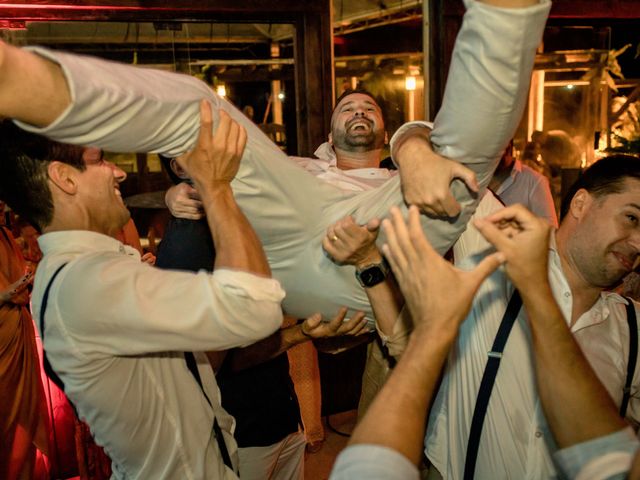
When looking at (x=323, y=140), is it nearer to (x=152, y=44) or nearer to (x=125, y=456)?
(x=152, y=44)

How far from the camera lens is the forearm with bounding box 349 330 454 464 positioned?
3.01ft

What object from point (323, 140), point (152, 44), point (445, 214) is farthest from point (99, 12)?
point (445, 214)

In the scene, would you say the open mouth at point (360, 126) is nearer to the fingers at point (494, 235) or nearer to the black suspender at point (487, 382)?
the black suspender at point (487, 382)

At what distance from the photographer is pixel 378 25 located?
4.57 meters

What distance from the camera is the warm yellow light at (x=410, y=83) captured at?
176 inches

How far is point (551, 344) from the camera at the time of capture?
1111 mm

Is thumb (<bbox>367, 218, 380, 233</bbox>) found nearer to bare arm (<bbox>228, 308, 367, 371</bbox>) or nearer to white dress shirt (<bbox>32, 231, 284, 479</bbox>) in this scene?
white dress shirt (<bbox>32, 231, 284, 479</bbox>)

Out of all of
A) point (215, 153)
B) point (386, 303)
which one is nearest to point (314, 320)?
point (386, 303)

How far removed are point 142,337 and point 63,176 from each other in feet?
1.67

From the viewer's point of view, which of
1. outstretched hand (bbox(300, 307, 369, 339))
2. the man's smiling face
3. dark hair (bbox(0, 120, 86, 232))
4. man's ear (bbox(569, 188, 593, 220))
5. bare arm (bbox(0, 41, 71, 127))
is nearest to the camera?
bare arm (bbox(0, 41, 71, 127))

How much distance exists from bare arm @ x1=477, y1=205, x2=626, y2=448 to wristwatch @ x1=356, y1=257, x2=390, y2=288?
506 mm

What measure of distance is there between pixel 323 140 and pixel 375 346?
1.84 m

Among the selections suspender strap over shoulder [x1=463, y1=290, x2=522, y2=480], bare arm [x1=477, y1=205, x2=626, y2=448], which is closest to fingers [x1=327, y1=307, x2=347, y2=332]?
suspender strap over shoulder [x1=463, y1=290, x2=522, y2=480]

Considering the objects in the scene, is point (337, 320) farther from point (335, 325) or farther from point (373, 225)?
point (373, 225)
